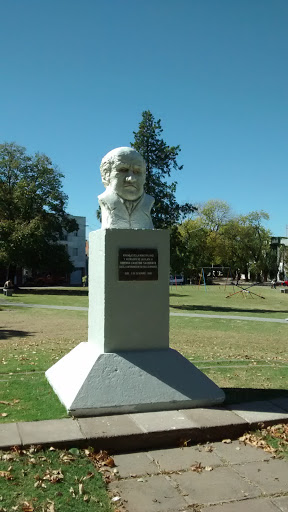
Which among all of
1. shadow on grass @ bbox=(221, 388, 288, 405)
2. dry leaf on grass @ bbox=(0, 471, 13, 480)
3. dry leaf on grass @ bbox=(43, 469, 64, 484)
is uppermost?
shadow on grass @ bbox=(221, 388, 288, 405)

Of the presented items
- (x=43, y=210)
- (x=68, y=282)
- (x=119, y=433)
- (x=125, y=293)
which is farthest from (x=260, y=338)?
(x=68, y=282)

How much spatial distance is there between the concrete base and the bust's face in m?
2.02

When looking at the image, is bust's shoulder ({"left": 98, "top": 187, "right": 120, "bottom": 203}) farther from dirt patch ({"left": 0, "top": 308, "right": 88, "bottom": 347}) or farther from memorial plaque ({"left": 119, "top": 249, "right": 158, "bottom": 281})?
dirt patch ({"left": 0, "top": 308, "right": 88, "bottom": 347})

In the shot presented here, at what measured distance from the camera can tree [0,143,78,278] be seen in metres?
35.9

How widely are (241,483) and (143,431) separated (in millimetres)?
1083

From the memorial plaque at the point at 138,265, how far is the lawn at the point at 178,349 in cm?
170

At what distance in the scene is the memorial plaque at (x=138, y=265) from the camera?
5.46m

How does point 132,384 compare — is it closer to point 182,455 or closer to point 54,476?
point 182,455

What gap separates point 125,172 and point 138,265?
1.28 m

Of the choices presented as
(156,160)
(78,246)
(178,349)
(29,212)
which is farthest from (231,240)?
(178,349)

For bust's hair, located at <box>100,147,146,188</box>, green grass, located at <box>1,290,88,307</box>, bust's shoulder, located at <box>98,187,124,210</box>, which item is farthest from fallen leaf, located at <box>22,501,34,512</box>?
green grass, located at <box>1,290,88,307</box>

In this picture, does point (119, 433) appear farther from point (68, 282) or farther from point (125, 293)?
point (68, 282)

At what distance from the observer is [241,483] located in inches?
148

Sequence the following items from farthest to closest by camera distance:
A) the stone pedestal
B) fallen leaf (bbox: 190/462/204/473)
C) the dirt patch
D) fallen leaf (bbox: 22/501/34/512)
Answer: the dirt patch, the stone pedestal, fallen leaf (bbox: 190/462/204/473), fallen leaf (bbox: 22/501/34/512)
